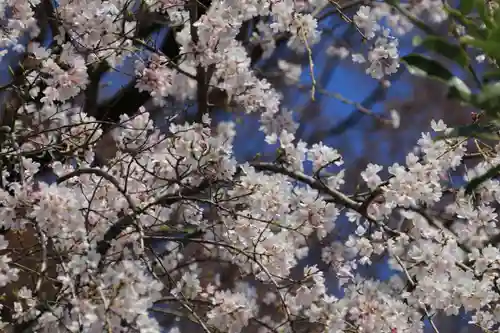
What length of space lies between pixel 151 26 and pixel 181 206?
69 centimetres

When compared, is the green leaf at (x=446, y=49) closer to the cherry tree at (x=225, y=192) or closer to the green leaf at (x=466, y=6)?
the green leaf at (x=466, y=6)

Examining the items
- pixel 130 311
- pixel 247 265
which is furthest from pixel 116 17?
pixel 130 311

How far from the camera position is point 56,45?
207cm

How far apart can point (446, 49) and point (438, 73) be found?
25 mm

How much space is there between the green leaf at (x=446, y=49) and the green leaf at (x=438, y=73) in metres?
0.01

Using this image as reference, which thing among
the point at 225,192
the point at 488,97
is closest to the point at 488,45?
the point at 488,97

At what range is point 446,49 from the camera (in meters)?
0.54

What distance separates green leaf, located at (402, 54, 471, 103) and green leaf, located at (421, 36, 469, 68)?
0.01 m

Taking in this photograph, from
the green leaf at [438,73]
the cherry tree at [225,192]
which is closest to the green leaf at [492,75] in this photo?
the green leaf at [438,73]

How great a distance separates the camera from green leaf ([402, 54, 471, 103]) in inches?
20.7

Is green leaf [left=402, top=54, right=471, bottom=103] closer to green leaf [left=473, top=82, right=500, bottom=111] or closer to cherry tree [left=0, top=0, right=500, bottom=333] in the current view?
green leaf [left=473, top=82, right=500, bottom=111]

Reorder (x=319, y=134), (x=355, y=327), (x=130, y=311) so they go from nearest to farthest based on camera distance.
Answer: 1. (x=130, y=311)
2. (x=355, y=327)
3. (x=319, y=134)

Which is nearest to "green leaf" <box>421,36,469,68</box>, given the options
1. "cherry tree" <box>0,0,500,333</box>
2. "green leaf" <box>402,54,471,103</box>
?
"green leaf" <box>402,54,471,103</box>

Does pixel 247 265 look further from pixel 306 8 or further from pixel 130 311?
pixel 306 8
